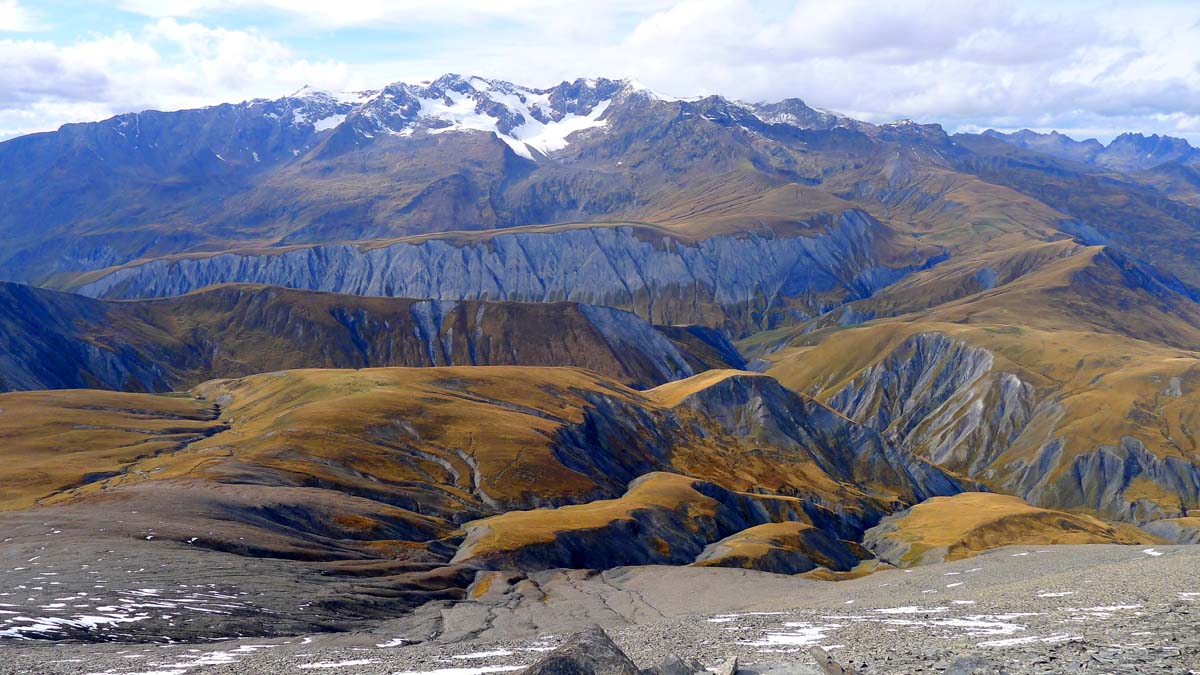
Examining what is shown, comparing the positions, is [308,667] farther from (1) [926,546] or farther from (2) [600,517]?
(1) [926,546]

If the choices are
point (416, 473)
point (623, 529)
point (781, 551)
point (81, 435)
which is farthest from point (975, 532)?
point (81, 435)

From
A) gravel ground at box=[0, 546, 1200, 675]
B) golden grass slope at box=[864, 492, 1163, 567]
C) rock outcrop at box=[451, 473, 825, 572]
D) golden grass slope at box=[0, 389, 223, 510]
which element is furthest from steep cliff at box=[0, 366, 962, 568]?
gravel ground at box=[0, 546, 1200, 675]

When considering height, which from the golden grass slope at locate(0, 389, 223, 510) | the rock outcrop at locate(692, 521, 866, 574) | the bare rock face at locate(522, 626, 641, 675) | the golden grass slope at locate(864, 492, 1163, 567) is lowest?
the golden grass slope at locate(864, 492, 1163, 567)

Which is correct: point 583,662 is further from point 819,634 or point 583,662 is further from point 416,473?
point 416,473

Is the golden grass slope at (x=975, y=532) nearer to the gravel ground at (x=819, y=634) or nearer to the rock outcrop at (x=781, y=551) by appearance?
the rock outcrop at (x=781, y=551)

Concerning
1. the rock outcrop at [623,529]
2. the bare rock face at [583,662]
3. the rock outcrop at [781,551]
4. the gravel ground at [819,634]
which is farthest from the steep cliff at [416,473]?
the bare rock face at [583,662]

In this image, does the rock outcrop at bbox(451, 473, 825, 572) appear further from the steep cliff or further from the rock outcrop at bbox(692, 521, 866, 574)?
the rock outcrop at bbox(692, 521, 866, 574)
